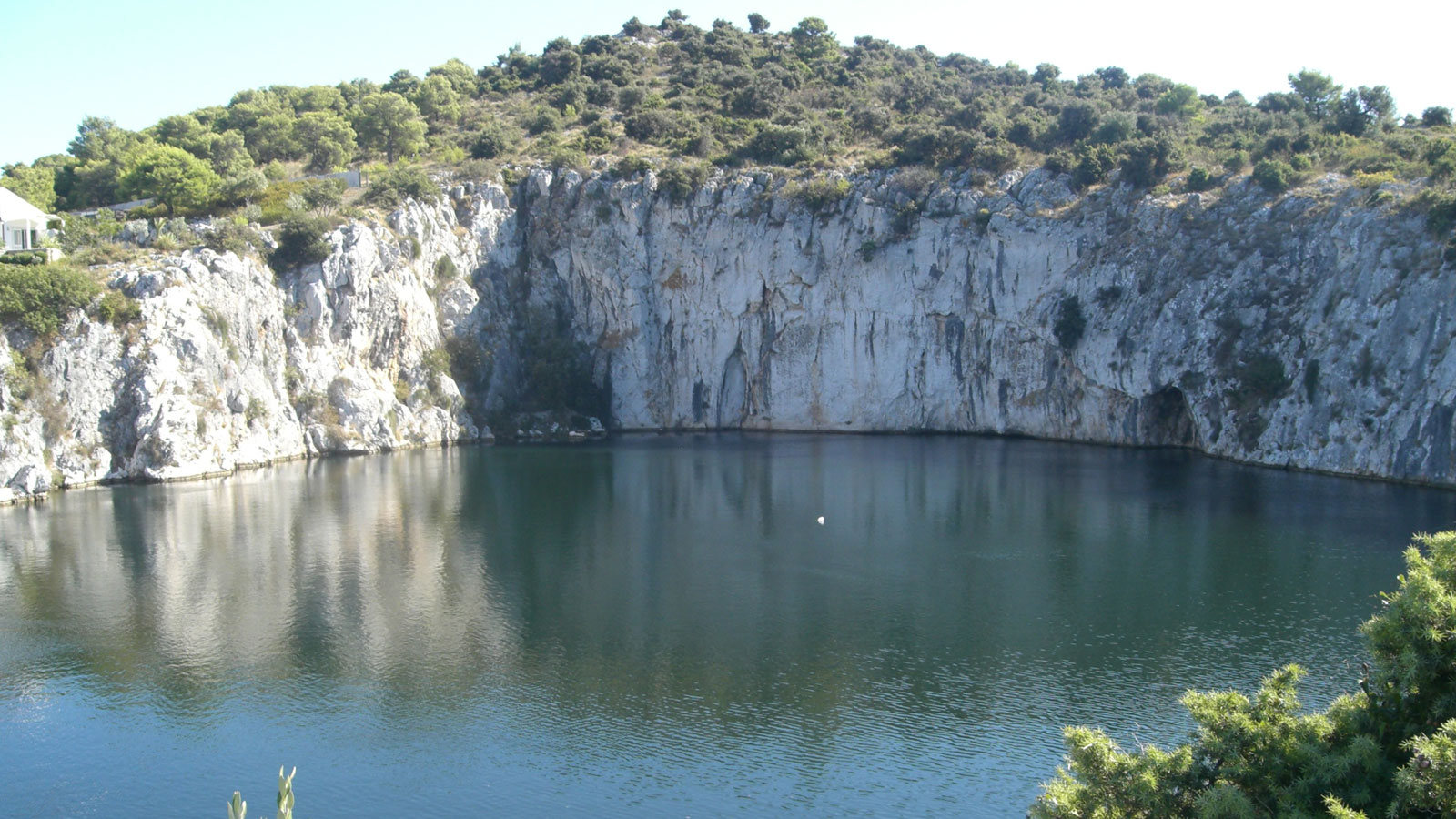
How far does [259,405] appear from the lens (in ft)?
194

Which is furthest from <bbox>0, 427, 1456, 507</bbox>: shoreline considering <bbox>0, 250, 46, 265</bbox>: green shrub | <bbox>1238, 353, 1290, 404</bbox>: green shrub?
<bbox>0, 250, 46, 265</bbox>: green shrub

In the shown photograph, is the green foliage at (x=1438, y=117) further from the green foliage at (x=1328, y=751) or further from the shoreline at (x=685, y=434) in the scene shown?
the green foliage at (x=1328, y=751)

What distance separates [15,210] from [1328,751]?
72.4 meters

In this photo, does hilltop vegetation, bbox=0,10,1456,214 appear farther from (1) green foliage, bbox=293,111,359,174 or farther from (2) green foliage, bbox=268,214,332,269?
(2) green foliage, bbox=268,214,332,269

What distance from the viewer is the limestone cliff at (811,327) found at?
50844mm

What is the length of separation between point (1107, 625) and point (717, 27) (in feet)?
323

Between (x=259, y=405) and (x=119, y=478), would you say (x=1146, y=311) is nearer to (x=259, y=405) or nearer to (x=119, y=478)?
(x=259, y=405)

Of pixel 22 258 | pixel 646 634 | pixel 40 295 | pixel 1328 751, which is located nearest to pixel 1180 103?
pixel 646 634

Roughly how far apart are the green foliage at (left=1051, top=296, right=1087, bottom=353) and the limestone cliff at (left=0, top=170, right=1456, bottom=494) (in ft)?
0.50

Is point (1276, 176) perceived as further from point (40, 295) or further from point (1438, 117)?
point (40, 295)

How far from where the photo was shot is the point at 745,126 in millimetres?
83062

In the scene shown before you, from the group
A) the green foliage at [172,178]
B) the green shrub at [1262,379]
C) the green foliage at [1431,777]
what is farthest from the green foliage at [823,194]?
the green foliage at [1431,777]

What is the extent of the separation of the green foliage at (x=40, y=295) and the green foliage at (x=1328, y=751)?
5214cm

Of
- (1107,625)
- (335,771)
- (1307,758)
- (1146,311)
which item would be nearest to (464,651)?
(335,771)
